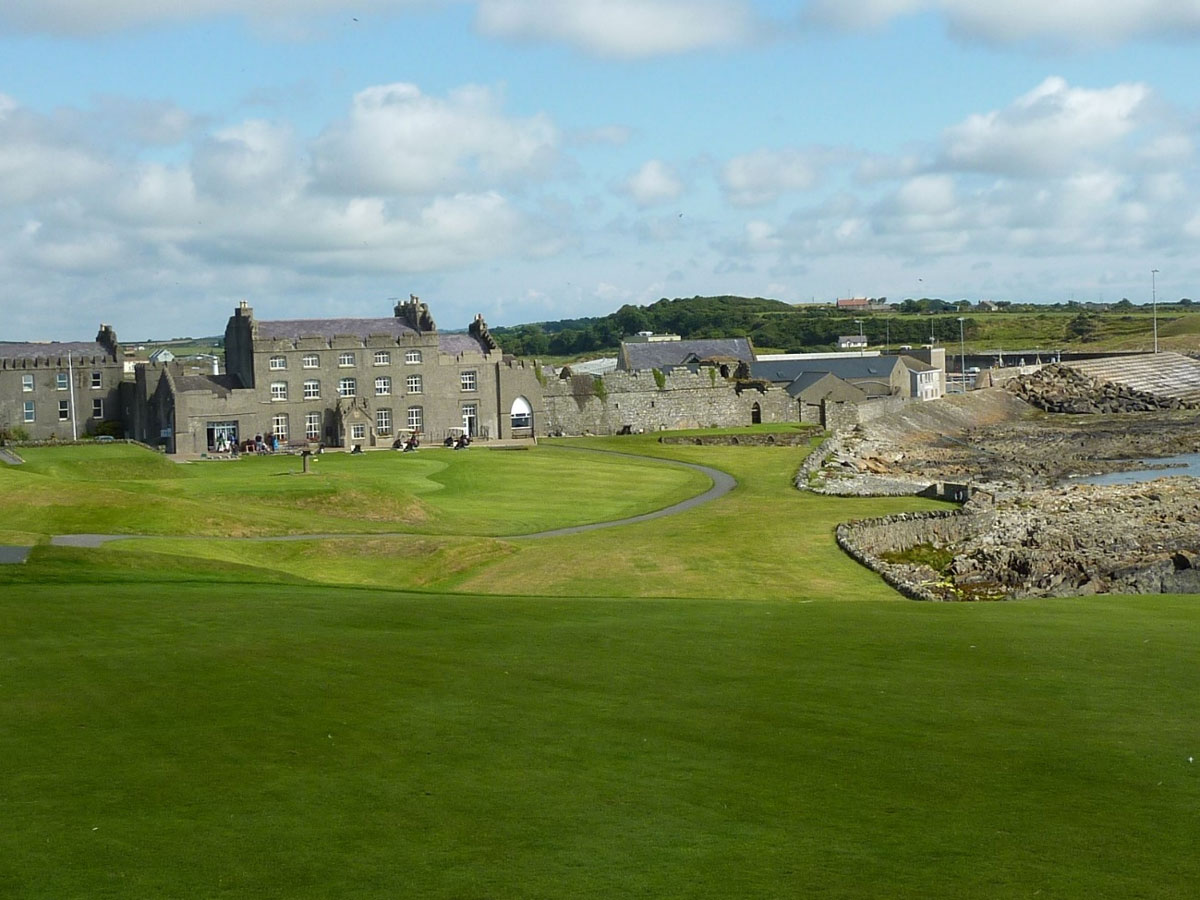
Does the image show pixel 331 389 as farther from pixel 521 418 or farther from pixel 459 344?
pixel 521 418

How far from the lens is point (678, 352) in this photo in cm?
11700

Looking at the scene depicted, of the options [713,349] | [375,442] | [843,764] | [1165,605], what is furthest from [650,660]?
[713,349]

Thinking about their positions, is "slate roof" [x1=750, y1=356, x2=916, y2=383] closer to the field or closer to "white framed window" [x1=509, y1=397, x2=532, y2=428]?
"white framed window" [x1=509, y1=397, x2=532, y2=428]

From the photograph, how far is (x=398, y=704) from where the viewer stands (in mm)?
14906

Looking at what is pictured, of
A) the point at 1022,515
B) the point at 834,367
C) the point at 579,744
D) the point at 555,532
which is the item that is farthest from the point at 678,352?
the point at 579,744

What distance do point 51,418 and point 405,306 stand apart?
71.9 ft

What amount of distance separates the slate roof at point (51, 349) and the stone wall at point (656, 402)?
28483 millimetres

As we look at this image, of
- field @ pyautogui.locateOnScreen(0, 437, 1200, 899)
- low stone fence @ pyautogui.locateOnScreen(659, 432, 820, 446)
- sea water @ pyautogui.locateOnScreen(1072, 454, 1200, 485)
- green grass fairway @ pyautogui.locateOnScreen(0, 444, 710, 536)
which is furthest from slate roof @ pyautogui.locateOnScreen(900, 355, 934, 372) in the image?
field @ pyautogui.locateOnScreen(0, 437, 1200, 899)

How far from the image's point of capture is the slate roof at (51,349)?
86.8 meters

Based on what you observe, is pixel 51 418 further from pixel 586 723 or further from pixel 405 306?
pixel 586 723

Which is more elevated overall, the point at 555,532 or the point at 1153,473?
the point at 555,532

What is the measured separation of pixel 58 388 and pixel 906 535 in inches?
2208

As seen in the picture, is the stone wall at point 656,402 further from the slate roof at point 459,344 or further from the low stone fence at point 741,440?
the low stone fence at point 741,440

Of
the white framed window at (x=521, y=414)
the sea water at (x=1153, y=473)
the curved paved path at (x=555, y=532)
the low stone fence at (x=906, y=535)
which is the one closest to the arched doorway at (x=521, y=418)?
the white framed window at (x=521, y=414)
